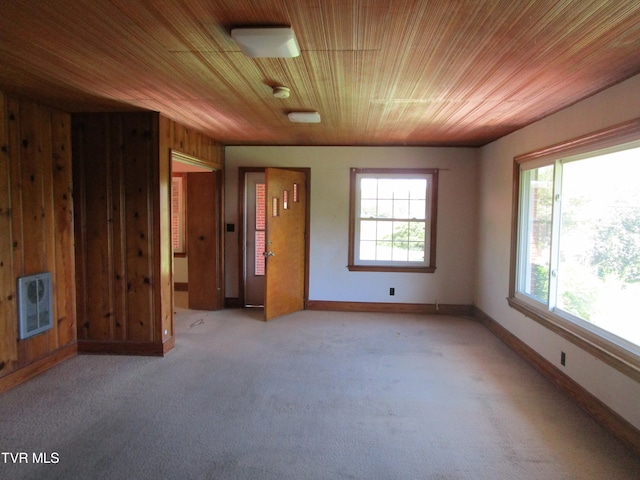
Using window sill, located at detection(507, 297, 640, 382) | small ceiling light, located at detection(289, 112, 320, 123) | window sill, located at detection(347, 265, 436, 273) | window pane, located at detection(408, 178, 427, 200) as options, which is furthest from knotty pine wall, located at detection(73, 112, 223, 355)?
window sill, located at detection(507, 297, 640, 382)

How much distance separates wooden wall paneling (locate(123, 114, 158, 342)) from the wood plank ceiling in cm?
30

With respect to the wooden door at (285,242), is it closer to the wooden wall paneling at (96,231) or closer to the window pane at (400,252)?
the window pane at (400,252)

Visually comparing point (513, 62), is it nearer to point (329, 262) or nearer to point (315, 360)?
point (315, 360)

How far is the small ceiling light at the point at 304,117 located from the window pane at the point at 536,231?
220 cm

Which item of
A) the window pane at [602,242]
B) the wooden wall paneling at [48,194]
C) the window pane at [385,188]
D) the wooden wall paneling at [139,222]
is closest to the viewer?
the window pane at [602,242]

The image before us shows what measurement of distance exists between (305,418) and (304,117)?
102 inches

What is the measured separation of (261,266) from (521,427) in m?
3.82

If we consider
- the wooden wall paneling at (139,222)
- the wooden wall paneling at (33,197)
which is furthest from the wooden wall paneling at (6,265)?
the wooden wall paneling at (139,222)

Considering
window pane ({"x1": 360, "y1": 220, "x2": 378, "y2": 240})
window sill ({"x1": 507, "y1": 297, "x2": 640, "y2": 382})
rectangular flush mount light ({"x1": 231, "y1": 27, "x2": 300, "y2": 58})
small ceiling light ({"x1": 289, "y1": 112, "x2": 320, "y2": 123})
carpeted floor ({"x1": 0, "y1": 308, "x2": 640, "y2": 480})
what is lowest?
carpeted floor ({"x1": 0, "y1": 308, "x2": 640, "y2": 480})

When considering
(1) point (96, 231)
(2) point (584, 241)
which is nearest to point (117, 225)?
(1) point (96, 231)

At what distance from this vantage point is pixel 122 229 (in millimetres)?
3588

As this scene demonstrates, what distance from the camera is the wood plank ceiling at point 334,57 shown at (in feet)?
5.47

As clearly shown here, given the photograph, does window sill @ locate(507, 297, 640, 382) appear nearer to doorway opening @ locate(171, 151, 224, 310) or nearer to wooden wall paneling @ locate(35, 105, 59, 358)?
doorway opening @ locate(171, 151, 224, 310)

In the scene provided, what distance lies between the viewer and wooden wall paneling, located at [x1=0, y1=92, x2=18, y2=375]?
2854 mm
